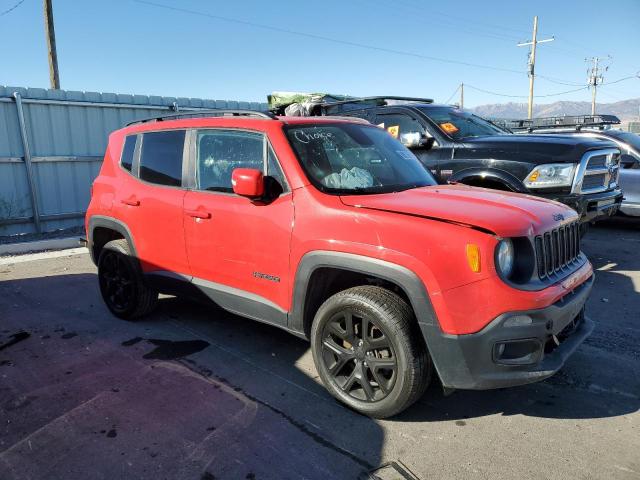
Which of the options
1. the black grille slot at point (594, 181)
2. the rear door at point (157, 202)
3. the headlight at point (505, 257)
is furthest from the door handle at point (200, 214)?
the black grille slot at point (594, 181)

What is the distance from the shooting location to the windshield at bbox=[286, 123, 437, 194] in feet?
11.0

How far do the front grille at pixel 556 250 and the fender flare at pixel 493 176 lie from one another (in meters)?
2.28

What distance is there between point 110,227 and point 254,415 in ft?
8.41

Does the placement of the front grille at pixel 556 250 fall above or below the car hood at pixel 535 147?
below

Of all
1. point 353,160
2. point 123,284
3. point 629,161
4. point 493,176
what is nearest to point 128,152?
point 123,284

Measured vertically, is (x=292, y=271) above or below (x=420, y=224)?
below

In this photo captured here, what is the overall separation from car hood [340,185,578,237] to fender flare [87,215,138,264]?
7.60ft

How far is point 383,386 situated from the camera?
2885 mm

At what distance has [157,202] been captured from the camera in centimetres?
409

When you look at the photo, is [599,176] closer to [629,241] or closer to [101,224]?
→ [629,241]

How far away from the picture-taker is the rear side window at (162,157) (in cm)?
405

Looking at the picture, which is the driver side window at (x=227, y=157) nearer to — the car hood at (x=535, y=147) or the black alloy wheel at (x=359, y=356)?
the black alloy wheel at (x=359, y=356)

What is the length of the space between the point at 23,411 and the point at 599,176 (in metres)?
6.35

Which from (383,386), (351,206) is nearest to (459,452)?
(383,386)
